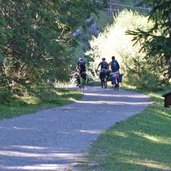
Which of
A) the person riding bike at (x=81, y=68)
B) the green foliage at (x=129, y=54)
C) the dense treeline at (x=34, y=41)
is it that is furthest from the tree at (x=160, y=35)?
the person riding bike at (x=81, y=68)

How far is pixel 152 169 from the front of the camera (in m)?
10.5

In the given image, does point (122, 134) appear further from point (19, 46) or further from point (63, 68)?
point (63, 68)

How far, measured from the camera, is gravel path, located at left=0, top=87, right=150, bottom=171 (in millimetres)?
10180

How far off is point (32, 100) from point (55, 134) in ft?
28.1

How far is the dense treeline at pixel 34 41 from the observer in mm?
20328

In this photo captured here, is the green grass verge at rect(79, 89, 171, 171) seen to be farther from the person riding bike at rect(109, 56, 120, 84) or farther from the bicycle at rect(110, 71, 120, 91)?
the person riding bike at rect(109, 56, 120, 84)

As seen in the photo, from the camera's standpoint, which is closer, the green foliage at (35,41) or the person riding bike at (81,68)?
the green foliage at (35,41)

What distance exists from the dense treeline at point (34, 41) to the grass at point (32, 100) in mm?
465

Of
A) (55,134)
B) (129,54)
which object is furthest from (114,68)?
(55,134)

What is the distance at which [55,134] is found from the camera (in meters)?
13.9

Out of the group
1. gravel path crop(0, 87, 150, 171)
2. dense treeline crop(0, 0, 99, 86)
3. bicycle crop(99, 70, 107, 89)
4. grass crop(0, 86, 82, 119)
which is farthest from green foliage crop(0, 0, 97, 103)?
bicycle crop(99, 70, 107, 89)

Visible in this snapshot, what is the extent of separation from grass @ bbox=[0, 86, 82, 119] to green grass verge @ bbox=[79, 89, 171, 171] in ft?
13.0

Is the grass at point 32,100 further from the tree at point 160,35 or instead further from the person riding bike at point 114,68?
the tree at point 160,35

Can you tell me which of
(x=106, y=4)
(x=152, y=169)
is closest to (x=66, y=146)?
(x=152, y=169)
